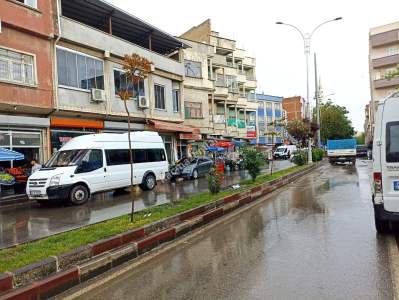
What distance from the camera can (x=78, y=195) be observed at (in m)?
13.8

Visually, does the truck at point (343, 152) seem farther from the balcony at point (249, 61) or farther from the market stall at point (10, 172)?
the market stall at point (10, 172)

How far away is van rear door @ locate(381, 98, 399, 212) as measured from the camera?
6500mm

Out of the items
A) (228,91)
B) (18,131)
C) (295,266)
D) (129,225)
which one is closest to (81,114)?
(18,131)

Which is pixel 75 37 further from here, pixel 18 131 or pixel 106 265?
pixel 106 265

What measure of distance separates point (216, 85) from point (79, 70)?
72.2 ft

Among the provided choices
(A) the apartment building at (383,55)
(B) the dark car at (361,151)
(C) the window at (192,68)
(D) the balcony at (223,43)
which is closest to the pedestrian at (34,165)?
(C) the window at (192,68)

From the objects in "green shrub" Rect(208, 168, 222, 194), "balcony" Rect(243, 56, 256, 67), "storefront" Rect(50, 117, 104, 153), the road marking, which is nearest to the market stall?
"storefront" Rect(50, 117, 104, 153)

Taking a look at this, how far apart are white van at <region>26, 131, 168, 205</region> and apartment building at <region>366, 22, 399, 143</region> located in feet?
146

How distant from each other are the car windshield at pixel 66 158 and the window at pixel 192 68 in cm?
2093

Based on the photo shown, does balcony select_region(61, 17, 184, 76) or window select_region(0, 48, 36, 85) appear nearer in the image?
window select_region(0, 48, 36, 85)

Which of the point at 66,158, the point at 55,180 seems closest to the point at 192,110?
the point at 66,158

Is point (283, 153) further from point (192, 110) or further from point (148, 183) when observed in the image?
point (148, 183)

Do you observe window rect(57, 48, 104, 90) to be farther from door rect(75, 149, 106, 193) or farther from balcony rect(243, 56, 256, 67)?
balcony rect(243, 56, 256, 67)

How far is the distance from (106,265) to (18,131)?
13.4 metres
